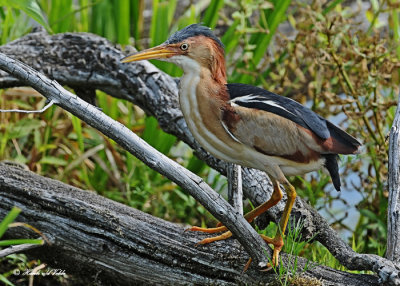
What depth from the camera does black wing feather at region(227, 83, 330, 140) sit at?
2119 millimetres

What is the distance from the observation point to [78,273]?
2.57 meters

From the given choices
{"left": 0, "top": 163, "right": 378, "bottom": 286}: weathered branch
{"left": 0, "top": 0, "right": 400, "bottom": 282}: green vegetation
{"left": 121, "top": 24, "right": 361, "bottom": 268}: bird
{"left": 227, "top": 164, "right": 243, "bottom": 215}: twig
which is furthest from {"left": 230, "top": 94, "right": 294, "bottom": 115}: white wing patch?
{"left": 0, "top": 0, "right": 400, "bottom": 282}: green vegetation

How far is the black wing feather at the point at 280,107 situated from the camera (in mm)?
2119

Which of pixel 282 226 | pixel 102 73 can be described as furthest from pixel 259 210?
pixel 102 73

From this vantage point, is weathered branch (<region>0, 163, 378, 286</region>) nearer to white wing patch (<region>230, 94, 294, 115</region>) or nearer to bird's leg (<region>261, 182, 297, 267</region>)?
bird's leg (<region>261, 182, 297, 267</region>)

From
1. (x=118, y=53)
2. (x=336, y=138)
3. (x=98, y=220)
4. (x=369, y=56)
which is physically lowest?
(x=98, y=220)

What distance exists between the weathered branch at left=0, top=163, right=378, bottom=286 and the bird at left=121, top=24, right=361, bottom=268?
39cm

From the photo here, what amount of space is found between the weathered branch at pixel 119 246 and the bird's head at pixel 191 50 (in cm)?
64

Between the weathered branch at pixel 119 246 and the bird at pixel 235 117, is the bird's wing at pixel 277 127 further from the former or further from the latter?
the weathered branch at pixel 119 246

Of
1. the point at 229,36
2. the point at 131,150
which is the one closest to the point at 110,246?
the point at 131,150

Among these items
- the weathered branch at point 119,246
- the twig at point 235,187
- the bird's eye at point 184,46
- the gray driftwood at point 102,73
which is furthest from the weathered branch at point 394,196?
the bird's eye at point 184,46

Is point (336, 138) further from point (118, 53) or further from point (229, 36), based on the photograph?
point (229, 36)

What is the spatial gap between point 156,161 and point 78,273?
0.79 meters

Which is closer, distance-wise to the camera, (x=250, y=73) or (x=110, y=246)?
(x=110, y=246)
